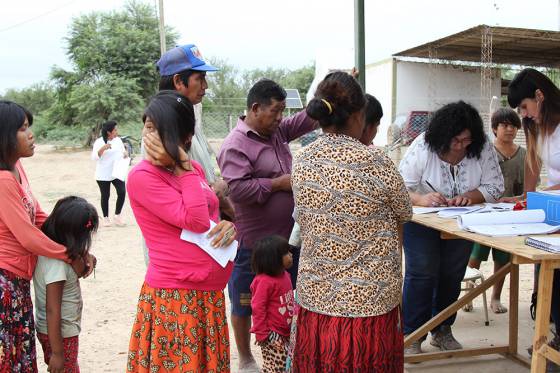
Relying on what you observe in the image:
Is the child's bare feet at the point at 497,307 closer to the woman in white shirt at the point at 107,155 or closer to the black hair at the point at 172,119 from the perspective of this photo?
the black hair at the point at 172,119

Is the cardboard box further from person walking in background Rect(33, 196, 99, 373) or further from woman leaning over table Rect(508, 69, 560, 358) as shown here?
person walking in background Rect(33, 196, 99, 373)

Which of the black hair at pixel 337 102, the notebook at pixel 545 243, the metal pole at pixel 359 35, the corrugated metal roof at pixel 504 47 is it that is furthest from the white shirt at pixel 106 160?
the corrugated metal roof at pixel 504 47

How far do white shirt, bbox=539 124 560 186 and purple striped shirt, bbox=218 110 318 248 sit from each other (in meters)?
1.37

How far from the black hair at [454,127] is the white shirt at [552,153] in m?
0.33

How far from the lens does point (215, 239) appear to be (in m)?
2.26

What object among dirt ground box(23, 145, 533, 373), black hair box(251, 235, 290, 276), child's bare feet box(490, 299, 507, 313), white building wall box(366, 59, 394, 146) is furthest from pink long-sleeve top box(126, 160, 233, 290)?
white building wall box(366, 59, 394, 146)

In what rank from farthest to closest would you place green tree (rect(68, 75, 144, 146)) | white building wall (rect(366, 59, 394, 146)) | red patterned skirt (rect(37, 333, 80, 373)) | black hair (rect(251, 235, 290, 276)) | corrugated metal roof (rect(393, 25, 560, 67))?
green tree (rect(68, 75, 144, 146)) → white building wall (rect(366, 59, 394, 146)) → corrugated metal roof (rect(393, 25, 560, 67)) → black hair (rect(251, 235, 290, 276)) → red patterned skirt (rect(37, 333, 80, 373))

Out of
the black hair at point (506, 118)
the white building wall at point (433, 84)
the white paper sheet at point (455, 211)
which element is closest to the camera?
the white paper sheet at point (455, 211)

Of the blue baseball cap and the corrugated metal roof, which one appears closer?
the blue baseball cap

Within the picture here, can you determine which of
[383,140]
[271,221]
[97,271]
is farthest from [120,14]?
[271,221]

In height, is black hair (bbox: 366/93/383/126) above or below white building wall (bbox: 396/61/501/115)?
below

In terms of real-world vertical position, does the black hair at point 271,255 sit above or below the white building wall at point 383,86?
below

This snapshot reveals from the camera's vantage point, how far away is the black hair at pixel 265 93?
3205 mm

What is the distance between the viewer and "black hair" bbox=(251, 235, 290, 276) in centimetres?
308
